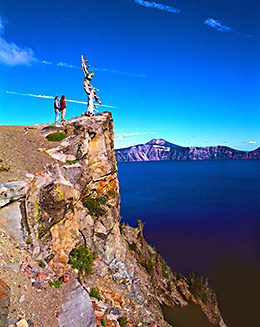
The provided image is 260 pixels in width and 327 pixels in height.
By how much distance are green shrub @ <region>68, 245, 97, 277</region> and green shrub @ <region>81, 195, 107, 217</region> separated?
3.48 m

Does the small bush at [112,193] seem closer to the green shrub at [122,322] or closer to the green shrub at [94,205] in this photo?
the green shrub at [94,205]

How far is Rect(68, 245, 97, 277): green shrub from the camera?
14.0 meters

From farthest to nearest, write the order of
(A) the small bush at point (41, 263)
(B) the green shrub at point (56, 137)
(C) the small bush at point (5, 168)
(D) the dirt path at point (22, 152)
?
(B) the green shrub at point (56, 137) → (D) the dirt path at point (22, 152) → (C) the small bush at point (5, 168) → (A) the small bush at point (41, 263)

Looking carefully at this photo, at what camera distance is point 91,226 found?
1822cm

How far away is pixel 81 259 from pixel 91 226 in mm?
3548

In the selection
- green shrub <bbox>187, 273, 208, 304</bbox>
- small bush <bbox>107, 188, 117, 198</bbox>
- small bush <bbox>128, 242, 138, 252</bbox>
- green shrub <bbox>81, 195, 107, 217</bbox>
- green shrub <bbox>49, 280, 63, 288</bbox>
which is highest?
small bush <bbox>107, 188, 117, 198</bbox>

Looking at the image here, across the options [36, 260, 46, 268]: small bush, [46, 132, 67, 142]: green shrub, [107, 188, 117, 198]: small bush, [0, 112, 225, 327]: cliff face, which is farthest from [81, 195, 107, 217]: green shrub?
[36, 260, 46, 268]: small bush

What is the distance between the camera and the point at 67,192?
46.3ft

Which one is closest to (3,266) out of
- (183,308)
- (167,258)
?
(183,308)

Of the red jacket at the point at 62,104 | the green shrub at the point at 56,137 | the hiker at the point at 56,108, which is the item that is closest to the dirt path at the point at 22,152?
the green shrub at the point at 56,137

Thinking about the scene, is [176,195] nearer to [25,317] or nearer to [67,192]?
[67,192]

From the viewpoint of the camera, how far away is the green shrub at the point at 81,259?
550 inches

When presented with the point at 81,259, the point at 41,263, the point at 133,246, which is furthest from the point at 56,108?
the point at 133,246

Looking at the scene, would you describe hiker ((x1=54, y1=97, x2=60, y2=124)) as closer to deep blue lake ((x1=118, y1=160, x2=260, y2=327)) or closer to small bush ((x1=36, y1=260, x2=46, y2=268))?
small bush ((x1=36, y1=260, x2=46, y2=268))
